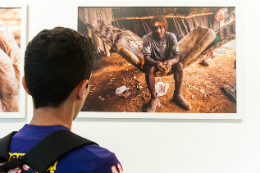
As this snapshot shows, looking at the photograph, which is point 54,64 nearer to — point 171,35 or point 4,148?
point 4,148

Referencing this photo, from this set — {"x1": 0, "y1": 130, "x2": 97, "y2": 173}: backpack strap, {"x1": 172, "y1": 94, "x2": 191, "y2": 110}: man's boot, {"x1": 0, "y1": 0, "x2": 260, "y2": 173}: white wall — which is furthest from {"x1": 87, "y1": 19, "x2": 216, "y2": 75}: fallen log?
{"x1": 0, "y1": 130, "x2": 97, "y2": 173}: backpack strap

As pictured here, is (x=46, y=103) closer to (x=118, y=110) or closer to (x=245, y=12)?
(x=118, y=110)

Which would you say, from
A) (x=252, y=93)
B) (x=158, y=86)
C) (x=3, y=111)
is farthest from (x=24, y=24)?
(x=252, y=93)

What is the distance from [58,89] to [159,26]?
43.6 inches

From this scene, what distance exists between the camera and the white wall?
1.36 m

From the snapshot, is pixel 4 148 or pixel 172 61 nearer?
pixel 4 148

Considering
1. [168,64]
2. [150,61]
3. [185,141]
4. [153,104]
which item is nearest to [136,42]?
[150,61]

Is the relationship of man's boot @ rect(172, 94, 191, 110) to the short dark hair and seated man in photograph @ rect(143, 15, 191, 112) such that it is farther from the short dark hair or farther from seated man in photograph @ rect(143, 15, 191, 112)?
the short dark hair

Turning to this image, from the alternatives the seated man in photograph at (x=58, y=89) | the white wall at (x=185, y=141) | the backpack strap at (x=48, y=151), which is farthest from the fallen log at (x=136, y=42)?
the backpack strap at (x=48, y=151)

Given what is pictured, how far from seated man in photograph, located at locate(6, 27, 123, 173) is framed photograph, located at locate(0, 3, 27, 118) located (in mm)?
1085

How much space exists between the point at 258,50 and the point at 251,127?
21.5 inches

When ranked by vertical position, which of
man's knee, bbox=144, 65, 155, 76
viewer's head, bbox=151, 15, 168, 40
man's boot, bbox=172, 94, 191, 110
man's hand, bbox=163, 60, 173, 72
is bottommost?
man's boot, bbox=172, 94, 191, 110

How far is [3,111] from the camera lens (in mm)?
1417

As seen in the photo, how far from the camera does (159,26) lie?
1.41m
